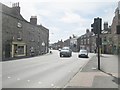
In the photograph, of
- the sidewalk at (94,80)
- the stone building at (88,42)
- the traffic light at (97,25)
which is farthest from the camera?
the stone building at (88,42)

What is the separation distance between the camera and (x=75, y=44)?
428ft

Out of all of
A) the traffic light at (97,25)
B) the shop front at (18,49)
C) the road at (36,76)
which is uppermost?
the traffic light at (97,25)

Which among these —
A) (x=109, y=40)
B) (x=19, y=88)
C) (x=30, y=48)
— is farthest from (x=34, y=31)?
(x=19, y=88)

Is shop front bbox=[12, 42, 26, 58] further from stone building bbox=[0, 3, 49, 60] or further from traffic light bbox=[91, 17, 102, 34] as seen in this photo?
traffic light bbox=[91, 17, 102, 34]

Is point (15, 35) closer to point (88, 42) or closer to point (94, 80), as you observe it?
point (94, 80)

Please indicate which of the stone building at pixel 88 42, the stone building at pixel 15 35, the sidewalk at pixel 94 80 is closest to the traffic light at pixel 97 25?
the sidewalk at pixel 94 80

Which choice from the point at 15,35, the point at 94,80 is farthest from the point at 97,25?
the point at 15,35

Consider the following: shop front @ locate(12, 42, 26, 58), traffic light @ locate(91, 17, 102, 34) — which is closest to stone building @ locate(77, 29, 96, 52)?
shop front @ locate(12, 42, 26, 58)

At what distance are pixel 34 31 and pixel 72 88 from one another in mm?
53443

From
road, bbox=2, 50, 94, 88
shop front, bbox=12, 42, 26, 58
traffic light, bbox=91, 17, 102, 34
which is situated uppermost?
traffic light, bbox=91, 17, 102, 34

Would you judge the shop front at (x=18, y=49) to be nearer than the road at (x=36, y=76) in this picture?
No

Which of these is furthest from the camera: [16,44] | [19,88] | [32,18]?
[32,18]

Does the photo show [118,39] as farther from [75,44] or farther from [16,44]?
[75,44]

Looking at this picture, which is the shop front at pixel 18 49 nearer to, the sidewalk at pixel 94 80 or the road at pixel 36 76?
the road at pixel 36 76
